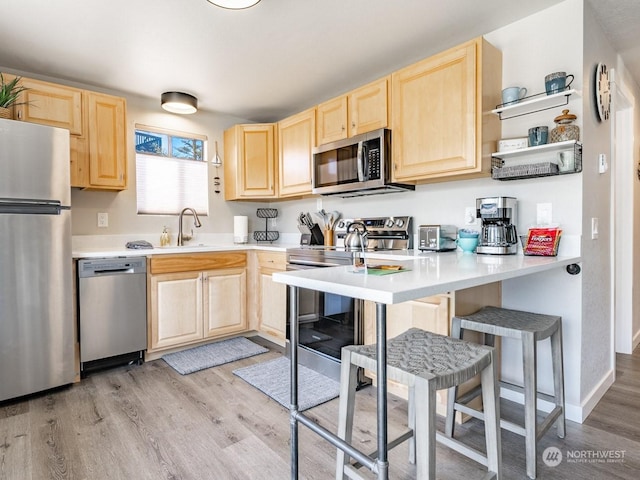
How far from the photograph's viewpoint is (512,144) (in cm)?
210

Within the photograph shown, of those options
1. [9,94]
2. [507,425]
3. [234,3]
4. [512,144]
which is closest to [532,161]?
[512,144]

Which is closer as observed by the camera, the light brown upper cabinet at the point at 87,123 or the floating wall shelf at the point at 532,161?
the floating wall shelf at the point at 532,161

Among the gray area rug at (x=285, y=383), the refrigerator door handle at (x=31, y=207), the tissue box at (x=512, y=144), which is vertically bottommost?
the gray area rug at (x=285, y=383)

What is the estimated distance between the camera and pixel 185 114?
12.0 ft

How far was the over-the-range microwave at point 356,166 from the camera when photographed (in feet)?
8.44

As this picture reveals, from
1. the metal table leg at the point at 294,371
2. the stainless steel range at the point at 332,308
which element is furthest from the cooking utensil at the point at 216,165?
the metal table leg at the point at 294,371

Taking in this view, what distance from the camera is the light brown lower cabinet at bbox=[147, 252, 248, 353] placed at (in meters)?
2.92

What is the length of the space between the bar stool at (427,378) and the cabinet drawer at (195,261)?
2113 mm

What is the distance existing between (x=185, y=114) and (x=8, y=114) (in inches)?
60.7

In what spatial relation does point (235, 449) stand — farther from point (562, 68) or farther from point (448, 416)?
point (562, 68)

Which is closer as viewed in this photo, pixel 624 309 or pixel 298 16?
Result: pixel 298 16

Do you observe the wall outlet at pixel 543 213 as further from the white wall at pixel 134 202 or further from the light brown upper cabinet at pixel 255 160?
the white wall at pixel 134 202

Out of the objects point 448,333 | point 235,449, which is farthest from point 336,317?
point 235,449

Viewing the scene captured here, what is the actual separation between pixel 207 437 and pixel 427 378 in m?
1.31
